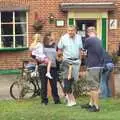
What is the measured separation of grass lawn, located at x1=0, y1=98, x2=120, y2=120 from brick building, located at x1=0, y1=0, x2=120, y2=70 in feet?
27.9

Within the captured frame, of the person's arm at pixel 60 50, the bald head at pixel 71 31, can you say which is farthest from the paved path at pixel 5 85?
the bald head at pixel 71 31

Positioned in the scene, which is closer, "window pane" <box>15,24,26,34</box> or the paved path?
the paved path

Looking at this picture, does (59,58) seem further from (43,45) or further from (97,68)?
(97,68)

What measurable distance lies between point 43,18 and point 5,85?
4.09 meters

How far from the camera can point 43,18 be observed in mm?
23219

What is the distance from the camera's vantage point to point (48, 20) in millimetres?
23250

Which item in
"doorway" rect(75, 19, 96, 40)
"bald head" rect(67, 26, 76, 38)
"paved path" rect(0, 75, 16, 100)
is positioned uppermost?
"bald head" rect(67, 26, 76, 38)

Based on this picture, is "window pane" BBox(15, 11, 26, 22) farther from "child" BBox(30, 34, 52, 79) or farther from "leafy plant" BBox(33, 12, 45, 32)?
"child" BBox(30, 34, 52, 79)

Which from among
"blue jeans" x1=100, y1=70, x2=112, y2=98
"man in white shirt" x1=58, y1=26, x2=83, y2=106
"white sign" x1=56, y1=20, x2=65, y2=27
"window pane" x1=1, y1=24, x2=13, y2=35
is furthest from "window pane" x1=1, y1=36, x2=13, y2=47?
"man in white shirt" x1=58, y1=26, x2=83, y2=106

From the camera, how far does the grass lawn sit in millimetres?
11578

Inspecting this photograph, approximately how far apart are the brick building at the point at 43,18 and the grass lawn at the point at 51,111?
851 cm

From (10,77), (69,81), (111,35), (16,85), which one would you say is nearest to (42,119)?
(69,81)

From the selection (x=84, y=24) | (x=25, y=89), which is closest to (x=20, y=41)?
(x=84, y=24)

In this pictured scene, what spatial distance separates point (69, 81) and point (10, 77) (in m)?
9.03
